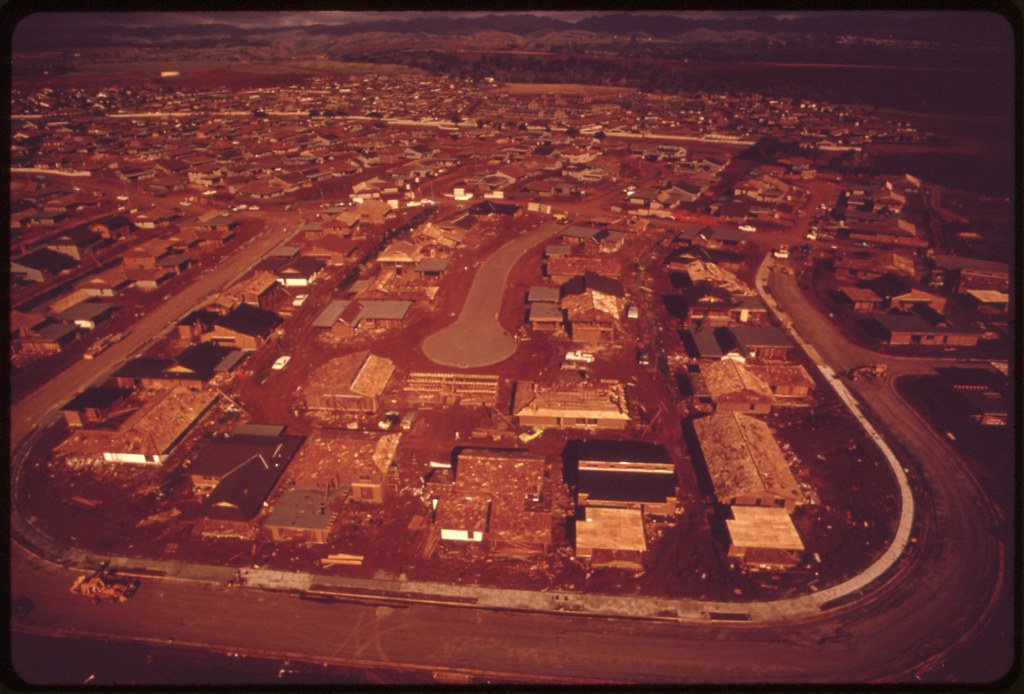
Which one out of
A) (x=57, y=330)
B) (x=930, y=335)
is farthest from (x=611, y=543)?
(x=57, y=330)

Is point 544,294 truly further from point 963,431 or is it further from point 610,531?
point 963,431

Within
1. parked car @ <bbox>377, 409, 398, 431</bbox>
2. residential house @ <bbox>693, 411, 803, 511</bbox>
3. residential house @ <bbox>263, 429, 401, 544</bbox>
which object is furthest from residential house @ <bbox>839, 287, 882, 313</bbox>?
residential house @ <bbox>263, 429, 401, 544</bbox>

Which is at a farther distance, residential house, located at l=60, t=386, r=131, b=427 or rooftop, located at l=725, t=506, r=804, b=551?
residential house, located at l=60, t=386, r=131, b=427

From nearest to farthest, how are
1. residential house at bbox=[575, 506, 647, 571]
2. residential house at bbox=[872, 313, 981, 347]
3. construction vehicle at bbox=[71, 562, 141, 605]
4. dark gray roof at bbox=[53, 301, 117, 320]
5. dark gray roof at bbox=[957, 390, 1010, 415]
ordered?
construction vehicle at bbox=[71, 562, 141, 605] < residential house at bbox=[575, 506, 647, 571] < dark gray roof at bbox=[957, 390, 1010, 415] < residential house at bbox=[872, 313, 981, 347] < dark gray roof at bbox=[53, 301, 117, 320]

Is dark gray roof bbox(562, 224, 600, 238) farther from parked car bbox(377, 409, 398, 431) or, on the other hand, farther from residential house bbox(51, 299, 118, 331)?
residential house bbox(51, 299, 118, 331)

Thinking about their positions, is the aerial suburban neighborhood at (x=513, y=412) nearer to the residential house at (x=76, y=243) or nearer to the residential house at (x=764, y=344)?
the residential house at (x=764, y=344)

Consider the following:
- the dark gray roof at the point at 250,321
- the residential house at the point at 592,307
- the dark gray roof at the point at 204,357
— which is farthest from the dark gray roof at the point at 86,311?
the residential house at the point at 592,307
